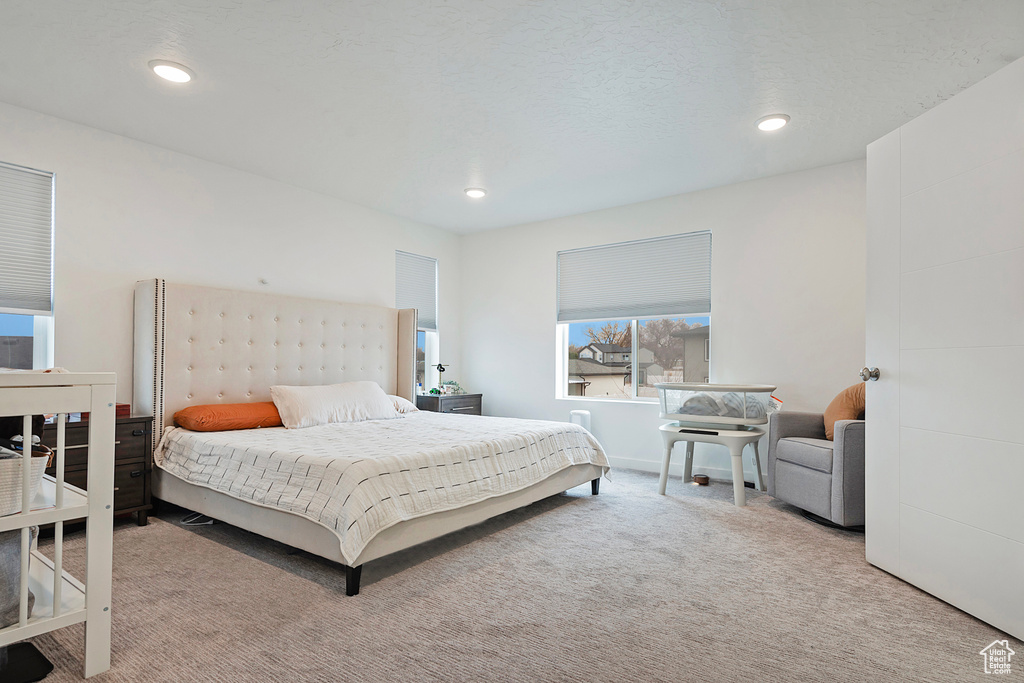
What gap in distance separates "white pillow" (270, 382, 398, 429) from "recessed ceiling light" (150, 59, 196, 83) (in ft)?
6.84

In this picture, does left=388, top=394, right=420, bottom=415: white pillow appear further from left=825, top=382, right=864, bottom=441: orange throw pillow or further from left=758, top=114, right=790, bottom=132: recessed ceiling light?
left=758, top=114, right=790, bottom=132: recessed ceiling light

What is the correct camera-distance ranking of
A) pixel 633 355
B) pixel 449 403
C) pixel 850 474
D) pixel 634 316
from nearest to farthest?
1. pixel 850 474
2. pixel 634 316
3. pixel 633 355
4. pixel 449 403

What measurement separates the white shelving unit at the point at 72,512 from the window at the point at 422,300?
3.85 m

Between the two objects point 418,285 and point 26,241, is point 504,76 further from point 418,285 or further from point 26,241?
point 418,285

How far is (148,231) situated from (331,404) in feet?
5.60

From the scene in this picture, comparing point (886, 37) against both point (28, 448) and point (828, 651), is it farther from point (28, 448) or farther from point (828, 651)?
point (28, 448)

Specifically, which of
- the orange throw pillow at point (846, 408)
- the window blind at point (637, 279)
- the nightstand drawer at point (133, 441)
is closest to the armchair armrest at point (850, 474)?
the orange throw pillow at point (846, 408)

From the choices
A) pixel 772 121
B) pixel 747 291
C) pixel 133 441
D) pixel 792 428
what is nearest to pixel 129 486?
pixel 133 441

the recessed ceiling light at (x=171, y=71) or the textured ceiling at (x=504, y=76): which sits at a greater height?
the textured ceiling at (x=504, y=76)

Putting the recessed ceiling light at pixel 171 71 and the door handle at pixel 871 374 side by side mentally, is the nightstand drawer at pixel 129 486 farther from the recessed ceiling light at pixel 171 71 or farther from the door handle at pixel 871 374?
the door handle at pixel 871 374

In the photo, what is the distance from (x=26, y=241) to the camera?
3.19 m

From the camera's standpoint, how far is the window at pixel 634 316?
4770 millimetres

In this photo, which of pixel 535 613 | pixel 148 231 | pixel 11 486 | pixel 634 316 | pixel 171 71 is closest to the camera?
pixel 11 486

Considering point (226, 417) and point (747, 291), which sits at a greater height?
point (747, 291)
